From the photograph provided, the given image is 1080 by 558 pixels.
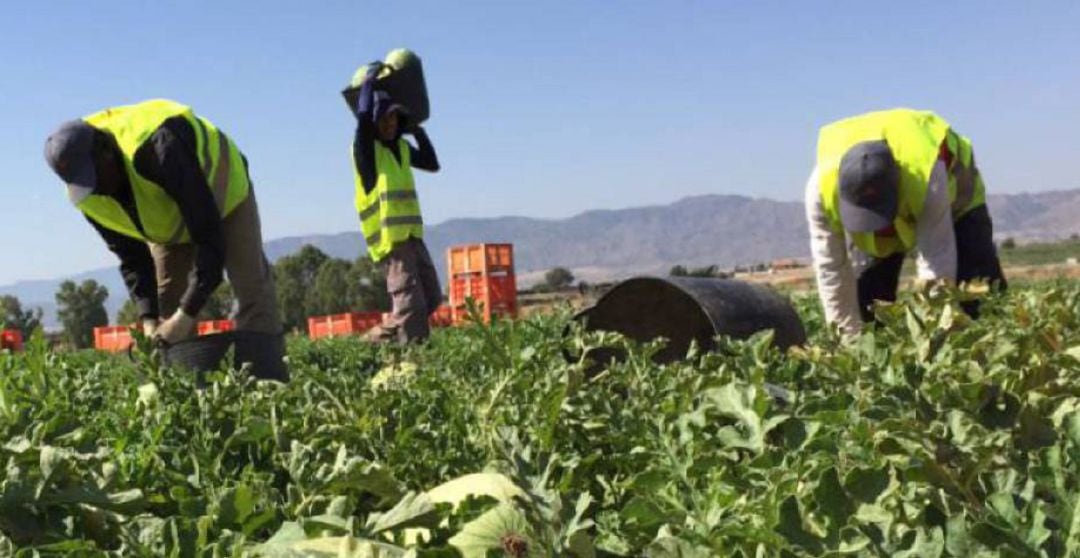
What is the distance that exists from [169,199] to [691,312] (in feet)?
8.52

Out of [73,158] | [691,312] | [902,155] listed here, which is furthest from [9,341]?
[902,155]

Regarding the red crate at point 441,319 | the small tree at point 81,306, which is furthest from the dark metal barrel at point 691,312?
the small tree at point 81,306

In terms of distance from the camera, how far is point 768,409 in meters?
1.48

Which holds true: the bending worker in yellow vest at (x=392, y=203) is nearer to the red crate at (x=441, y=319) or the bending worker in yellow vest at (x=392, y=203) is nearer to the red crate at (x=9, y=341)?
the red crate at (x=9, y=341)

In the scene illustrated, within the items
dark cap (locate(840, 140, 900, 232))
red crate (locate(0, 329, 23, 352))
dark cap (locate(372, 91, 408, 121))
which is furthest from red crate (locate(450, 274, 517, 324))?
dark cap (locate(840, 140, 900, 232))

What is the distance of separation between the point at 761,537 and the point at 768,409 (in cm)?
53

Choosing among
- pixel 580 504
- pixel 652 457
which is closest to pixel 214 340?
pixel 652 457

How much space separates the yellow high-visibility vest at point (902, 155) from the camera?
494 cm

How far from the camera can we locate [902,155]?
195 inches

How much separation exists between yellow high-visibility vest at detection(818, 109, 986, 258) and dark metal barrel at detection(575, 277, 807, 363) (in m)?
0.75

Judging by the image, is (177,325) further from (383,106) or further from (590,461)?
(590,461)

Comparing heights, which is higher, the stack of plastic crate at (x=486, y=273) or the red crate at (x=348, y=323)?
the stack of plastic crate at (x=486, y=273)

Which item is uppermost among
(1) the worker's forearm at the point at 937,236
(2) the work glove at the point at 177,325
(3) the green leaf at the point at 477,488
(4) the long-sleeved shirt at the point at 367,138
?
(4) the long-sleeved shirt at the point at 367,138

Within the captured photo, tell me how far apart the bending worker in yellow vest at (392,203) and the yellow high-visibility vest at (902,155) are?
3.58 meters
